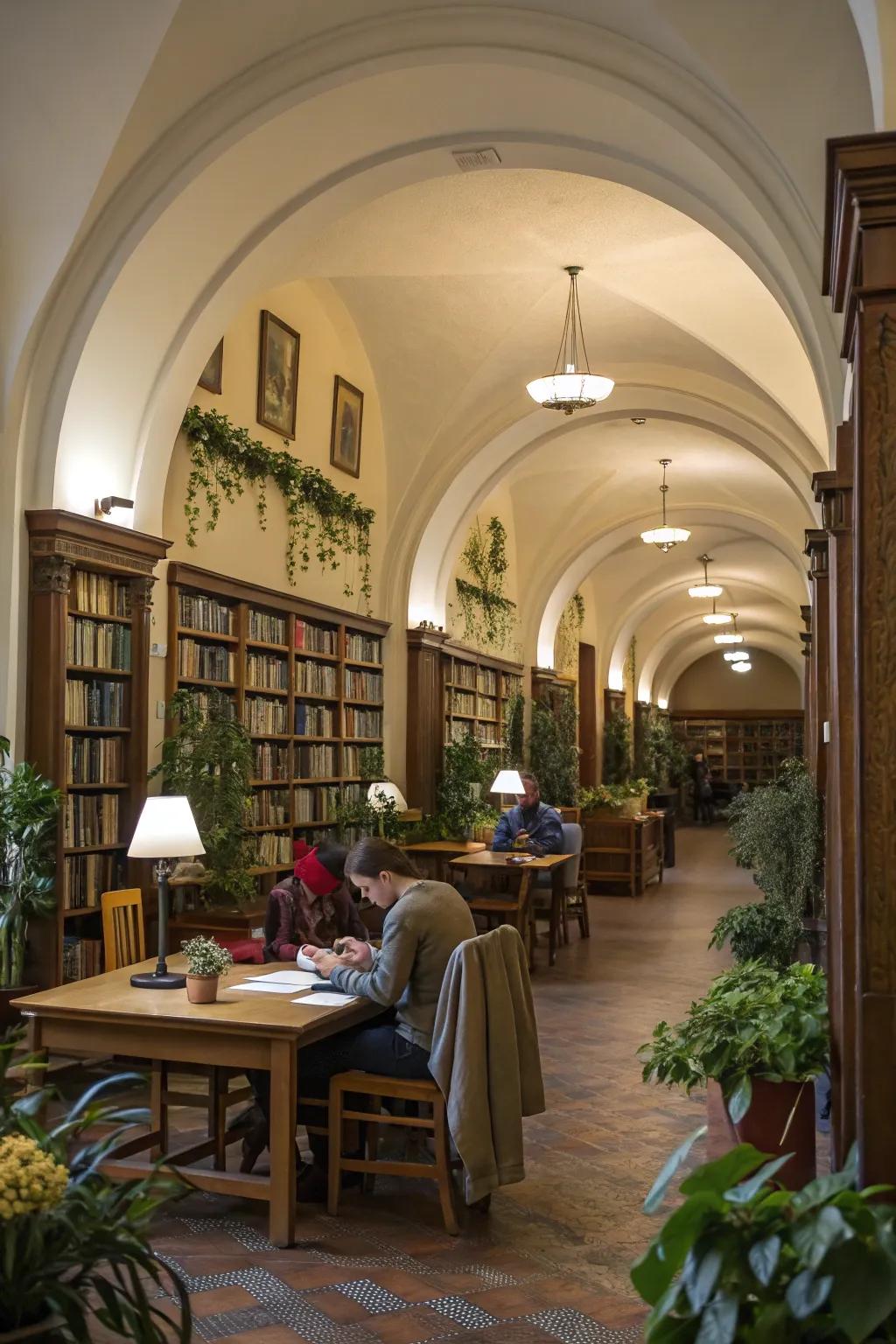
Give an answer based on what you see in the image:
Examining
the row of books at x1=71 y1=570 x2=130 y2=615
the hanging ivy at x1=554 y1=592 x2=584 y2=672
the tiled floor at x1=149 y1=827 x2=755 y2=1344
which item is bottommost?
the tiled floor at x1=149 y1=827 x2=755 y2=1344

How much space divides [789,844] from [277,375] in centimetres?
466

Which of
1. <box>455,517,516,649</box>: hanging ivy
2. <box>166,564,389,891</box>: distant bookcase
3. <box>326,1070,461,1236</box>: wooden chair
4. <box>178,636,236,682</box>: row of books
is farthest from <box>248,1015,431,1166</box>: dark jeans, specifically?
<box>455,517,516,649</box>: hanging ivy

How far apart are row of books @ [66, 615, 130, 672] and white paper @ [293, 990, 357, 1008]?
256 centimetres

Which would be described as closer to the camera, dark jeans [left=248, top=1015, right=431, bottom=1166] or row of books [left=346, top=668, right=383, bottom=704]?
dark jeans [left=248, top=1015, right=431, bottom=1166]

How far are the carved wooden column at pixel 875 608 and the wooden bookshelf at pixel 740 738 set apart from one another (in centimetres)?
2983

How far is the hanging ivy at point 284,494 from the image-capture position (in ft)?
25.2

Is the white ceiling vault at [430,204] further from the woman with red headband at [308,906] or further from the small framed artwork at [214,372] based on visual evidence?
the woman with red headband at [308,906]

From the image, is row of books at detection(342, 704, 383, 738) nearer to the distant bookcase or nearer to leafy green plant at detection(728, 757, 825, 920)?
the distant bookcase

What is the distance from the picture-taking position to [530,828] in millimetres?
10398

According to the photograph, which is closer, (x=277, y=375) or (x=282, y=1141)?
(x=282, y=1141)

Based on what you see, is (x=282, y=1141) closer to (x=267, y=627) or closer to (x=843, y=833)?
(x=843, y=833)

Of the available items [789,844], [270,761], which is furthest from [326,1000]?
[270,761]

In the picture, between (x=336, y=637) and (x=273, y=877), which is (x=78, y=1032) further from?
(x=336, y=637)

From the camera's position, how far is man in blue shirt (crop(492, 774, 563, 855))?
33.4 ft
